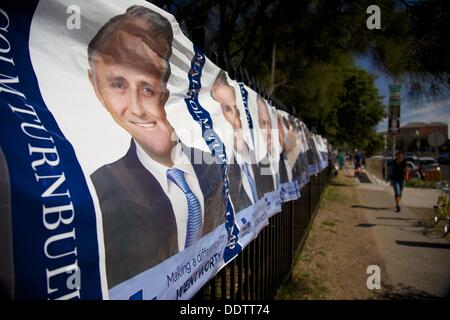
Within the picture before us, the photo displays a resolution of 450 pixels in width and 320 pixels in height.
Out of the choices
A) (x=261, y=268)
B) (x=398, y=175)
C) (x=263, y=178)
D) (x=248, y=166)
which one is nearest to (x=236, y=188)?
(x=248, y=166)

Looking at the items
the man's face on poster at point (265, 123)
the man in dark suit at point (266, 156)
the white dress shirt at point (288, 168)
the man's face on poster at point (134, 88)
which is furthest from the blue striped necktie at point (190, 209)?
the white dress shirt at point (288, 168)

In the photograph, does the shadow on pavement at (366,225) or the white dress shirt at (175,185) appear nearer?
the white dress shirt at (175,185)

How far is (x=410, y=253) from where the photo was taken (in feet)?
17.9

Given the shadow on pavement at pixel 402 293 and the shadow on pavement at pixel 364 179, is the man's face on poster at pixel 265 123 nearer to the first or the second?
the shadow on pavement at pixel 402 293

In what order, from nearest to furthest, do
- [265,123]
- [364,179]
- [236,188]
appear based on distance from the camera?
[236,188]
[265,123]
[364,179]

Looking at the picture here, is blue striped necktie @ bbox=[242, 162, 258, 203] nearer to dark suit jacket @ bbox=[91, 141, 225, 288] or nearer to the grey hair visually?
the grey hair

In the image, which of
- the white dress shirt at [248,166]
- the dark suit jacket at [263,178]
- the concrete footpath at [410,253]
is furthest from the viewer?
the concrete footpath at [410,253]

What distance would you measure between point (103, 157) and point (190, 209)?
0.51m

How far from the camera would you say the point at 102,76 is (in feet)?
3.63

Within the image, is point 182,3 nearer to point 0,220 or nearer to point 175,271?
point 175,271

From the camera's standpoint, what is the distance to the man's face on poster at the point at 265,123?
2.94 meters

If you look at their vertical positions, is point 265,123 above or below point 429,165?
above

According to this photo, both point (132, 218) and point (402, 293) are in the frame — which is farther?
point (402, 293)

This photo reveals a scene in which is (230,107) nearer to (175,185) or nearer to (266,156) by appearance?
(266,156)
